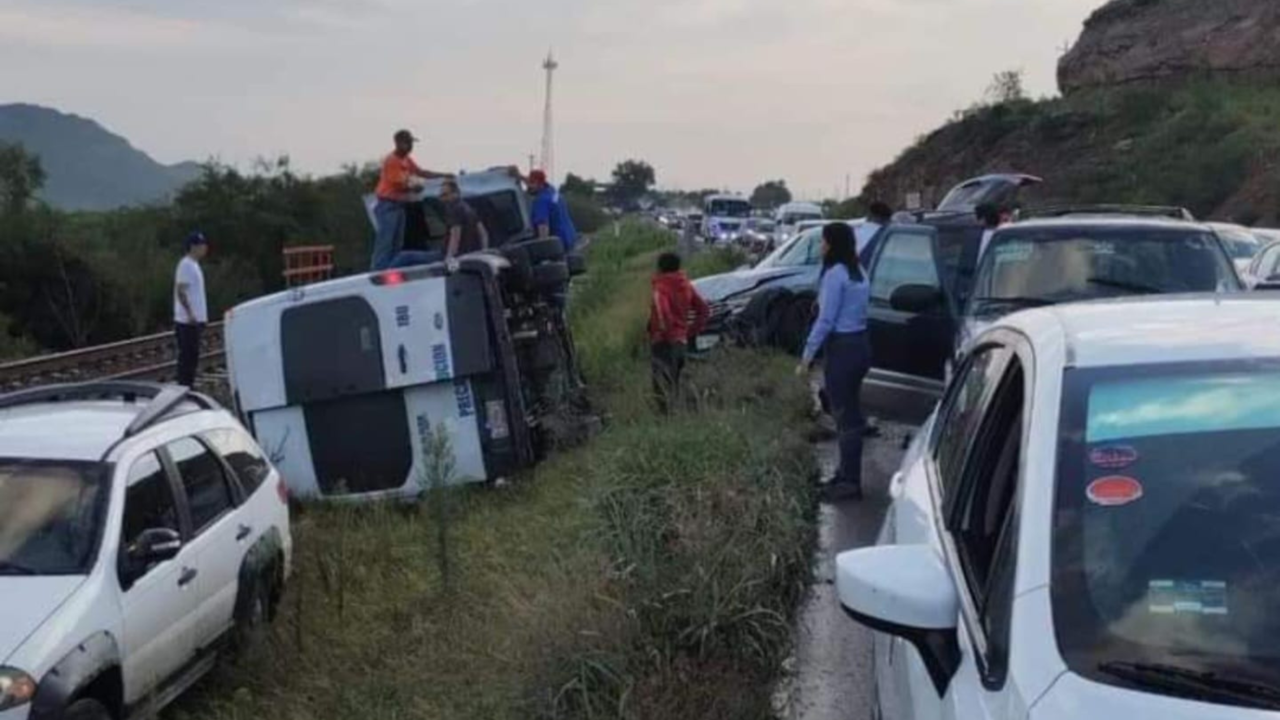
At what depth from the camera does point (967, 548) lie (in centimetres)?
366

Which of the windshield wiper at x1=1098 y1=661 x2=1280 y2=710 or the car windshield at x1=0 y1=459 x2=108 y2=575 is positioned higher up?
the windshield wiper at x1=1098 y1=661 x2=1280 y2=710

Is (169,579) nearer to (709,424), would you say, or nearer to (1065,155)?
(709,424)

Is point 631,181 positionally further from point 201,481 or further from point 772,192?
point 201,481

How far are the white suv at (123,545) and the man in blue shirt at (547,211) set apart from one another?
8.24 meters

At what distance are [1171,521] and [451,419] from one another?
880 centimetres

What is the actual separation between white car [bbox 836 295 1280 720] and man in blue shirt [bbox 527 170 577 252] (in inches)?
519

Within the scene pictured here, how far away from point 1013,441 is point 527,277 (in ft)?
29.1

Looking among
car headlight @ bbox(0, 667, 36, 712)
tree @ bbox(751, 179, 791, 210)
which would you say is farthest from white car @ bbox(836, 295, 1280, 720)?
tree @ bbox(751, 179, 791, 210)

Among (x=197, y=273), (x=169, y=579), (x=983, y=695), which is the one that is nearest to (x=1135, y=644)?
(x=983, y=695)

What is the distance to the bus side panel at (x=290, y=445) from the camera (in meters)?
11.6

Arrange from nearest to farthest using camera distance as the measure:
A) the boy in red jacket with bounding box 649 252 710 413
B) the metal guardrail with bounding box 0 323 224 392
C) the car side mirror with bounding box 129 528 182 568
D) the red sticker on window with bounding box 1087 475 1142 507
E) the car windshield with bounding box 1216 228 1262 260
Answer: the red sticker on window with bounding box 1087 475 1142 507 → the car side mirror with bounding box 129 528 182 568 → the boy in red jacket with bounding box 649 252 710 413 → the car windshield with bounding box 1216 228 1262 260 → the metal guardrail with bounding box 0 323 224 392

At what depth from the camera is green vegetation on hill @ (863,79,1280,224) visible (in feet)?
127

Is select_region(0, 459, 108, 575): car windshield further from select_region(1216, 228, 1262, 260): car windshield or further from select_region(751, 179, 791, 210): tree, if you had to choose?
select_region(751, 179, 791, 210): tree

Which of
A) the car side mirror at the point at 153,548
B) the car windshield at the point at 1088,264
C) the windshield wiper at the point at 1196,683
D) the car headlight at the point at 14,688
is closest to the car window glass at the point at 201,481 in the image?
the car side mirror at the point at 153,548
